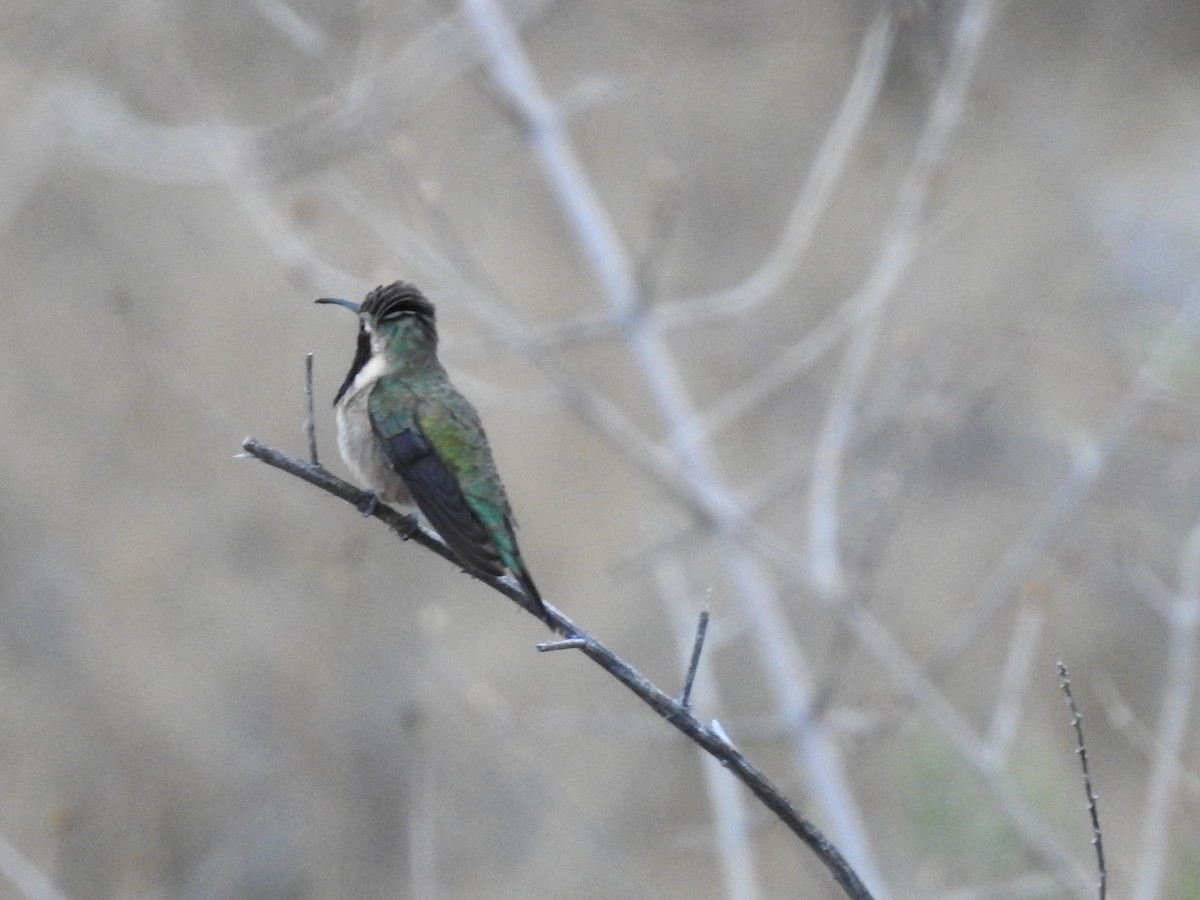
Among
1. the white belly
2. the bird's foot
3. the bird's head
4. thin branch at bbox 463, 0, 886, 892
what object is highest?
thin branch at bbox 463, 0, 886, 892

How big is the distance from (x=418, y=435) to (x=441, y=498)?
340 millimetres

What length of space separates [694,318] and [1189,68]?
8.47m

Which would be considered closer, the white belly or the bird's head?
the white belly

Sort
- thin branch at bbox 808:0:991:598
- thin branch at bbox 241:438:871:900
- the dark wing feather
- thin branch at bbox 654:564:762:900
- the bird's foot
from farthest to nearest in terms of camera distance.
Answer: thin branch at bbox 808:0:991:598
thin branch at bbox 654:564:762:900
the bird's foot
the dark wing feather
thin branch at bbox 241:438:871:900

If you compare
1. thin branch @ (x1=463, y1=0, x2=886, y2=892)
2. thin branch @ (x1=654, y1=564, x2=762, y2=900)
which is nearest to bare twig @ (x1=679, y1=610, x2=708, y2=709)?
thin branch @ (x1=654, y1=564, x2=762, y2=900)

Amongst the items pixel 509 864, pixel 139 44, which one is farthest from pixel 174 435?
pixel 509 864

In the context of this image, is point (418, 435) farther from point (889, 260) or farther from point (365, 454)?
point (889, 260)

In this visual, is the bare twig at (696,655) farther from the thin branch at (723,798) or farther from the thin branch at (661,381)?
the thin branch at (661,381)

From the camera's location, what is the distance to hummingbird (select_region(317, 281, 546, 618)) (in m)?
3.92

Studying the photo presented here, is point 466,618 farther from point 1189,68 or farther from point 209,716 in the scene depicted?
point 1189,68

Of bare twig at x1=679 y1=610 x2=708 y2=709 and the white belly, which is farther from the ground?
the white belly

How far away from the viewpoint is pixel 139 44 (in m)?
10.6

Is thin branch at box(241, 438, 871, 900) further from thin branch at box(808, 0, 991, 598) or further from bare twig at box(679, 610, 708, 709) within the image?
thin branch at box(808, 0, 991, 598)

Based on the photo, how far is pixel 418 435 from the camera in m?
4.29
